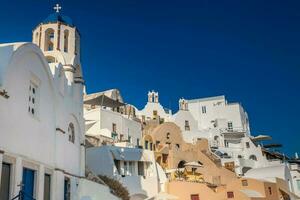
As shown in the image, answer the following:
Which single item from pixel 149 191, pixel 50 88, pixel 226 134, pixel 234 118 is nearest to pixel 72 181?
pixel 50 88

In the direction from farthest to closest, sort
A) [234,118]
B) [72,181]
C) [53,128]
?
Result: 1. [234,118]
2. [72,181]
3. [53,128]

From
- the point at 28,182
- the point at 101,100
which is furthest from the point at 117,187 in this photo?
the point at 101,100

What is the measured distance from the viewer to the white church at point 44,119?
51.2 feet

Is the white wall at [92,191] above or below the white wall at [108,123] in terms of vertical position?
below

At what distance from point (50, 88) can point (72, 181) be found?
6.02 meters

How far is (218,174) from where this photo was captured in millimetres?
50562

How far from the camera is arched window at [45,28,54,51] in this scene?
26.8 metres

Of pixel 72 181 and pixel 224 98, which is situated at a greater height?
pixel 224 98

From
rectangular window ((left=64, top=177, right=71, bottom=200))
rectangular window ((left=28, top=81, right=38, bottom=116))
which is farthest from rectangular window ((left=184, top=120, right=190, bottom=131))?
rectangular window ((left=28, top=81, right=38, bottom=116))

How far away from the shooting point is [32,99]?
1839 cm

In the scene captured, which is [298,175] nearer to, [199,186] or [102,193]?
[199,186]

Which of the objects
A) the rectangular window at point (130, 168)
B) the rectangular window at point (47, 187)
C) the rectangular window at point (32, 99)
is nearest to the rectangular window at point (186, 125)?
the rectangular window at point (130, 168)

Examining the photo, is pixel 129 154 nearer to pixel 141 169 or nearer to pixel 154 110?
pixel 141 169

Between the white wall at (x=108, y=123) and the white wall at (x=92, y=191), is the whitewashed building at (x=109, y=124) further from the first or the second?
the white wall at (x=92, y=191)
